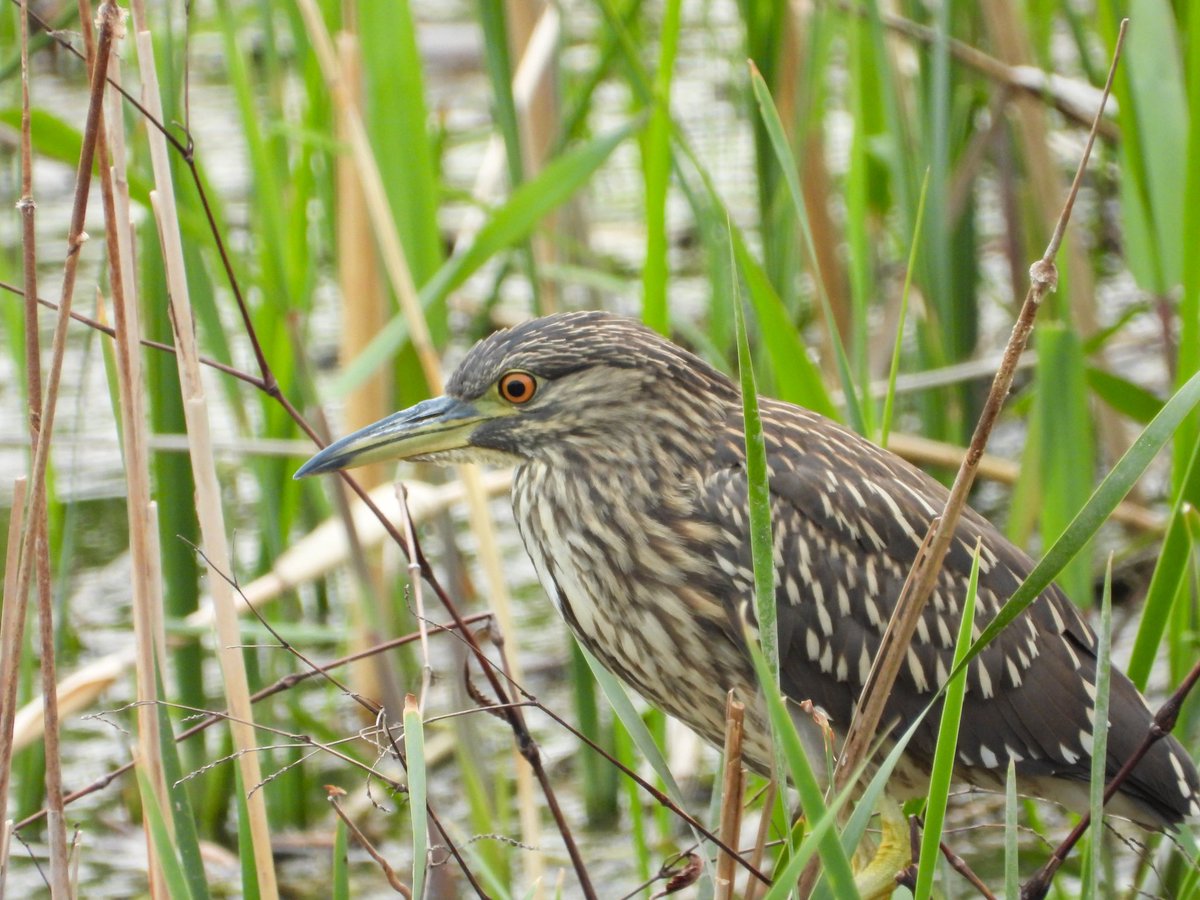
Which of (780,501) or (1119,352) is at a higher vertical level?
(780,501)

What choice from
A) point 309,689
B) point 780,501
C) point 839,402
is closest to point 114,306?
point 780,501

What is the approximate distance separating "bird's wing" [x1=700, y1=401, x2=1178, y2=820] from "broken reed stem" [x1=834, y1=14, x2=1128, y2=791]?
2.39ft

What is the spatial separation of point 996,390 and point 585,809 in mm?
2244

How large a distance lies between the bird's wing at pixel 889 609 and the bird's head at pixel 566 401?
0.10 meters

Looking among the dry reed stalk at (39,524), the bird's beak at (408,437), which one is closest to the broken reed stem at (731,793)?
the dry reed stalk at (39,524)

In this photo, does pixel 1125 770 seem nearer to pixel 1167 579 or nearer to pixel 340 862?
pixel 1167 579

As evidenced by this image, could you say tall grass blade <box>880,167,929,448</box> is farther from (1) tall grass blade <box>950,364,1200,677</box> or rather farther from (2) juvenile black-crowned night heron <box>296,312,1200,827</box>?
(1) tall grass blade <box>950,364,1200,677</box>

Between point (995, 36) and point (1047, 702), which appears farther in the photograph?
point (995, 36)

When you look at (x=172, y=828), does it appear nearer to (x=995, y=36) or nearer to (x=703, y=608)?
(x=703, y=608)

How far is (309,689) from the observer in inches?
153

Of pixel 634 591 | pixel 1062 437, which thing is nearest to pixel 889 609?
pixel 634 591

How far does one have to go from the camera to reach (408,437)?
2.17 meters

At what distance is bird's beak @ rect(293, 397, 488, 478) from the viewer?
81.2 inches

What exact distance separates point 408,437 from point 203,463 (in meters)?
0.49
